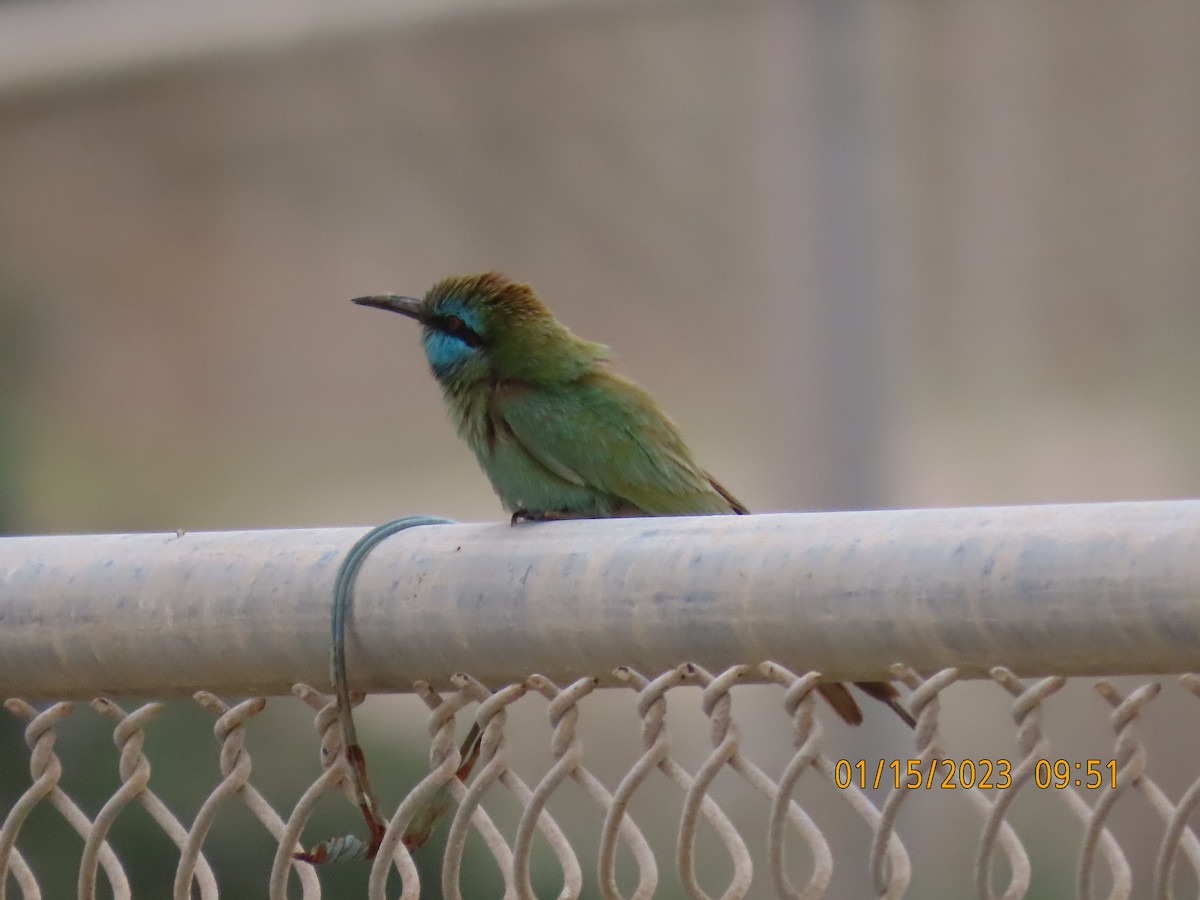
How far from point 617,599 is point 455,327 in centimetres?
109

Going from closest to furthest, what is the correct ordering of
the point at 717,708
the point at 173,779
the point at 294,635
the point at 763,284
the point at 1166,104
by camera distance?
1. the point at 717,708
2. the point at 294,635
3. the point at 173,779
4. the point at 1166,104
5. the point at 763,284

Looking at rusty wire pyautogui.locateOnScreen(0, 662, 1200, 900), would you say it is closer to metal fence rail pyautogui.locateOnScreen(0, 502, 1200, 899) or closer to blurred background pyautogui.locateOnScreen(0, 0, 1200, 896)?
metal fence rail pyautogui.locateOnScreen(0, 502, 1200, 899)

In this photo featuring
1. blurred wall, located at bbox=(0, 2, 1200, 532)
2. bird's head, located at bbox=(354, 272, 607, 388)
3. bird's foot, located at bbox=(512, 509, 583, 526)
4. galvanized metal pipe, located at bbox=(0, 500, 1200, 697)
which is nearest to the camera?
galvanized metal pipe, located at bbox=(0, 500, 1200, 697)

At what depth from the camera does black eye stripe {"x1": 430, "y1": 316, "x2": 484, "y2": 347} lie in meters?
2.00

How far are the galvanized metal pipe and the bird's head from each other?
2.76 feet

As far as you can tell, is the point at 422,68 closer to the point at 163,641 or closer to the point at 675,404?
the point at 675,404

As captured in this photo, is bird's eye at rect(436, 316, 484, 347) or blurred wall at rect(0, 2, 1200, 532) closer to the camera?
bird's eye at rect(436, 316, 484, 347)


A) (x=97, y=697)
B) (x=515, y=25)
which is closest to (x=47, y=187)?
(x=515, y=25)

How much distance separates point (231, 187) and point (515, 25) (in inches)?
A: 61.9

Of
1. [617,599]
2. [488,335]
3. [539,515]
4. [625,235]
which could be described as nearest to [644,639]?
[617,599]

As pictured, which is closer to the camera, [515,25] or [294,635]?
[294,635]

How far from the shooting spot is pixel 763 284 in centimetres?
556

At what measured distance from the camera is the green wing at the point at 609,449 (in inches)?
72.6

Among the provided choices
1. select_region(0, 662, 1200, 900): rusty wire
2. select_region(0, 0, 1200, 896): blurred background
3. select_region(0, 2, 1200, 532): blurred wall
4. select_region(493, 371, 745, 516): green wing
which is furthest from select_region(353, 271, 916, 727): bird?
select_region(0, 0, 1200, 896): blurred background
